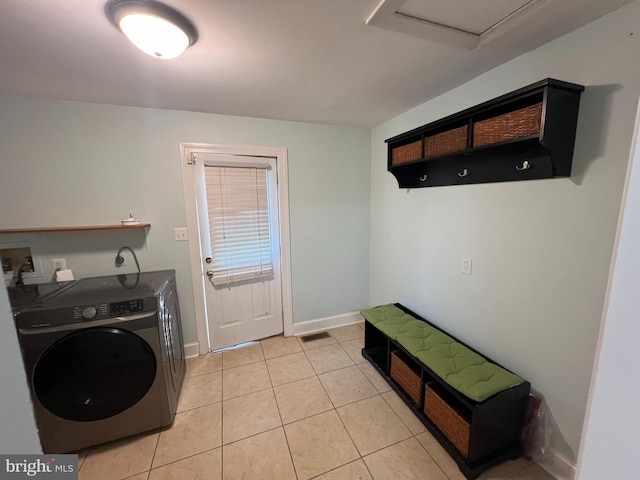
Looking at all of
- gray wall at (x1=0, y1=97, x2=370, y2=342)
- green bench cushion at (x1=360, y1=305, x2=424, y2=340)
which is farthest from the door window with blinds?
green bench cushion at (x1=360, y1=305, x2=424, y2=340)

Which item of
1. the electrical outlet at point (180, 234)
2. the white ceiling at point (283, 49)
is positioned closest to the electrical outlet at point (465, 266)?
the white ceiling at point (283, 49)

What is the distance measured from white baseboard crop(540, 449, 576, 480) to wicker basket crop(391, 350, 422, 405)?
0.68 meters

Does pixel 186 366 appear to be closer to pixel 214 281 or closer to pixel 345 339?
pixel 214 281

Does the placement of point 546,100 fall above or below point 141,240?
above

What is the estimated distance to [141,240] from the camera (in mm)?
2174

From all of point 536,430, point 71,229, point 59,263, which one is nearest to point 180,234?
point 71,229

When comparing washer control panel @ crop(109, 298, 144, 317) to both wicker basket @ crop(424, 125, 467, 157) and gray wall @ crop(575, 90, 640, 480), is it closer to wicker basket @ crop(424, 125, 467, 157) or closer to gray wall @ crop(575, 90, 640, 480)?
gray wall @ crop(575, 90, 640, 480)

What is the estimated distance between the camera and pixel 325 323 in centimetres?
293

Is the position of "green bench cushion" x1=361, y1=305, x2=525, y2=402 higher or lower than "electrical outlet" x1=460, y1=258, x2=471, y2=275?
lower

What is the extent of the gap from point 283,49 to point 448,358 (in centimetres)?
204

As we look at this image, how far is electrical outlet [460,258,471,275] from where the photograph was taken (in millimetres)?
1797

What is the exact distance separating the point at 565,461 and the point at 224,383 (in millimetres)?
2208

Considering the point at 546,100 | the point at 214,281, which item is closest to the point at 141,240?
the point at 214,281

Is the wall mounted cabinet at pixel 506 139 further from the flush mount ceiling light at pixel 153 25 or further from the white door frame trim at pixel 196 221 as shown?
the flush mount ceiling light at pixel 153 25
